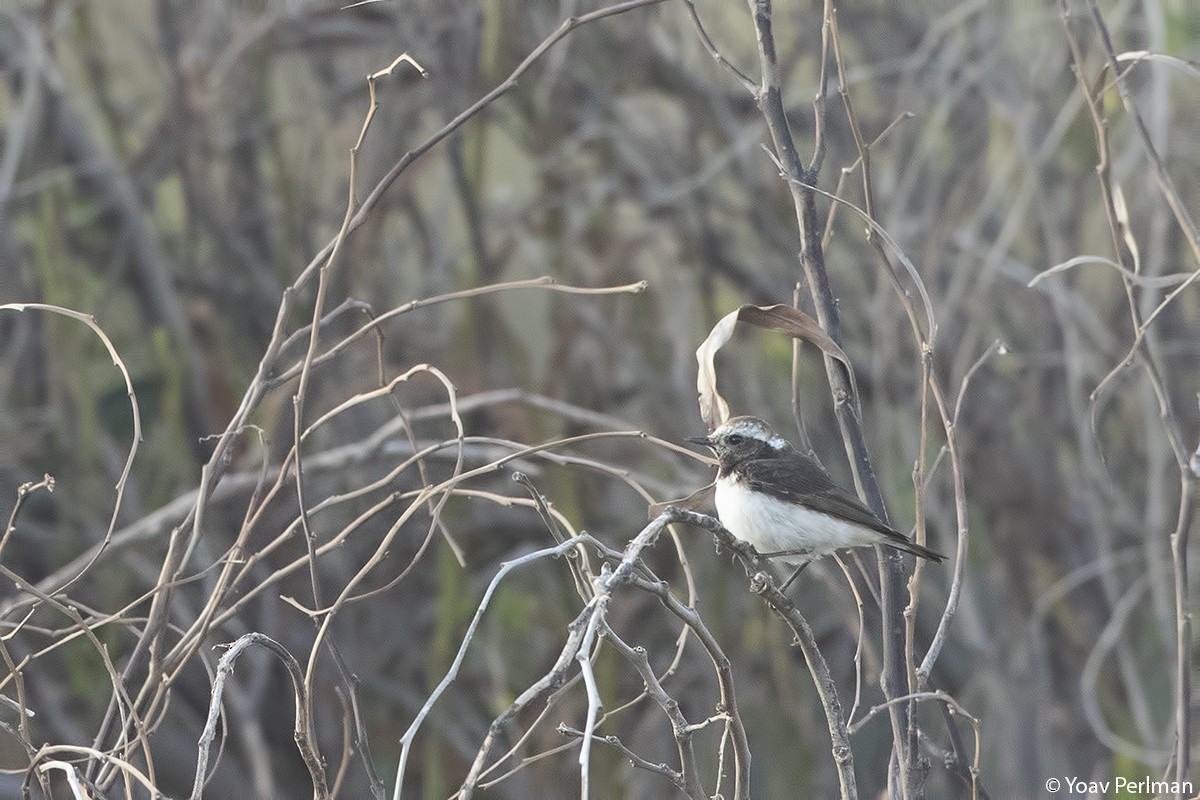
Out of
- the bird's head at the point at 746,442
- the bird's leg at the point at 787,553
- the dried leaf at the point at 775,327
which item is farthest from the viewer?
the bird's head at the point at 746,442

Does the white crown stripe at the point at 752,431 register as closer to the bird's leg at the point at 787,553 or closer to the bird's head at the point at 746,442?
the bird's head at the point at 746,442

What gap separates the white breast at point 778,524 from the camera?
2.62 m

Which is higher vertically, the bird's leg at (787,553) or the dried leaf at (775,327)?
the dried leaf at (775,327)

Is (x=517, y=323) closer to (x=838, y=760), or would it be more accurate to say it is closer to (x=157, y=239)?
(x=157, y=239)

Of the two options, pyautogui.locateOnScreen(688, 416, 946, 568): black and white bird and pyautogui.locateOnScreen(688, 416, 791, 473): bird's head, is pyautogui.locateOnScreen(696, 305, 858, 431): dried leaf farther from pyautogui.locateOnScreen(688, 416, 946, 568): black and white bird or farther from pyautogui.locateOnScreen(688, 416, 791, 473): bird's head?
pyautogui.locateOnScreen(688, 416, 791, 473): bird's head

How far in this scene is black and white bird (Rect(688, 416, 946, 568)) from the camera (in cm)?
262

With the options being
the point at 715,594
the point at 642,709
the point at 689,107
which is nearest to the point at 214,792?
the point at 642,709

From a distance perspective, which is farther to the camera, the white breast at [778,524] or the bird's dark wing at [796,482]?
the bird's dark wing at [796,482]

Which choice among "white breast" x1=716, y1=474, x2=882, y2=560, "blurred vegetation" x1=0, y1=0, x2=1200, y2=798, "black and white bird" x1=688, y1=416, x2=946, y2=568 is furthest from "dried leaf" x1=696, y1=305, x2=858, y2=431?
"blurred vegetation" x1=0, y1=0, x2=1200, y2=798

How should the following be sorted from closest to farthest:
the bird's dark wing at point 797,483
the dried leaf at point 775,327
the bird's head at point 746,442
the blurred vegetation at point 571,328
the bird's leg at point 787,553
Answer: the dried leaf at point 775,327 → the bird's leg at point 787,553 → the bird's dark wing at point 797,483 → the bird's head at point 746,442 → the blurred vegetation at point 571,328

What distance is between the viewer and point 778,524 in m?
2.72

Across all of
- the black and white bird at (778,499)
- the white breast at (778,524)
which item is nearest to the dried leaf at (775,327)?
the black and white bird at (778,499)

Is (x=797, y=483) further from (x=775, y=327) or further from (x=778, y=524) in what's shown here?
(x=775, y=327)

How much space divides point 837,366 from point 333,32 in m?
3.59
